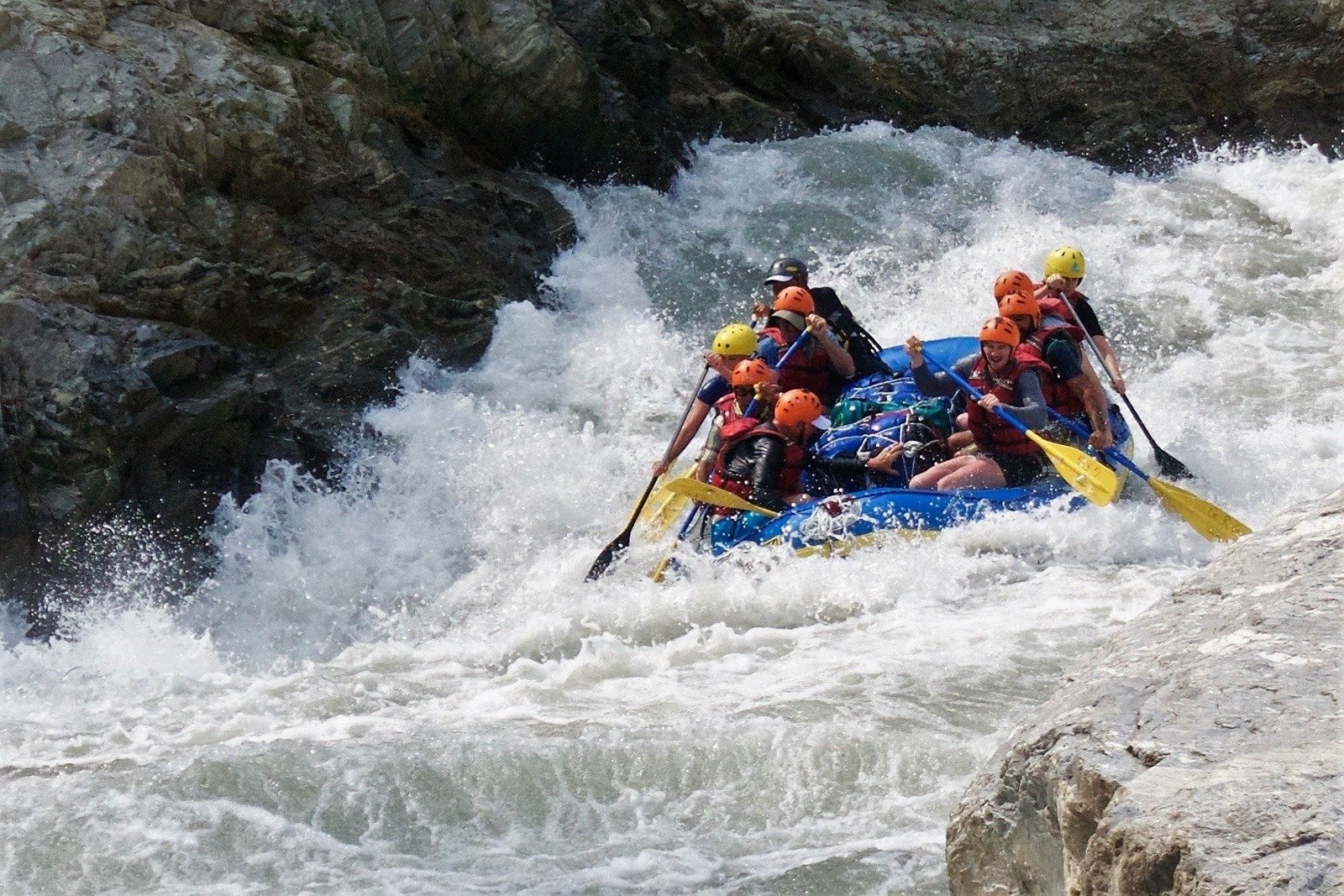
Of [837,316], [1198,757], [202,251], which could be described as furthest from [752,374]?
[1198,757]

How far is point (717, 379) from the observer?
806 cm

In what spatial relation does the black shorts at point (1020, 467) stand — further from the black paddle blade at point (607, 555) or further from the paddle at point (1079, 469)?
the black paddle blade at point (607, 555)

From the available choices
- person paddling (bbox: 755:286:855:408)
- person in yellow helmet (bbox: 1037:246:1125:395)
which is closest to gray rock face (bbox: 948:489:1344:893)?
person paddling (bbox: 755:286:855:408)

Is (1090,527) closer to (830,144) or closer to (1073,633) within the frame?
(1073,633)

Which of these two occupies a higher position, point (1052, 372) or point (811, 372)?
point (1052, 372)

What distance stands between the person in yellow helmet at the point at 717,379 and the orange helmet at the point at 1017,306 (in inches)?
53.1

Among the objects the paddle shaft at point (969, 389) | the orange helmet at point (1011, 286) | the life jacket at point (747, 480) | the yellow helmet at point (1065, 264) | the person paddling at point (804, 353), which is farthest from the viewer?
the yellow helmet at point (1065, 264)

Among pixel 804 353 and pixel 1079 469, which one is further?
pixel 804 353

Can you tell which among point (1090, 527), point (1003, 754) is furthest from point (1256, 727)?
point (1090, 527)

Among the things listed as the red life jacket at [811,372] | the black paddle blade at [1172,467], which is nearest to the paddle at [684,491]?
the red life jacket at [811,372]

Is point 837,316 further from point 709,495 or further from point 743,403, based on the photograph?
point 709,495

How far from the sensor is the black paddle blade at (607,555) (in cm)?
741

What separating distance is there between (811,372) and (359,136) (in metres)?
3.85

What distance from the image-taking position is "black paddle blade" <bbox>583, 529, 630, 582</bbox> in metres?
7.41
